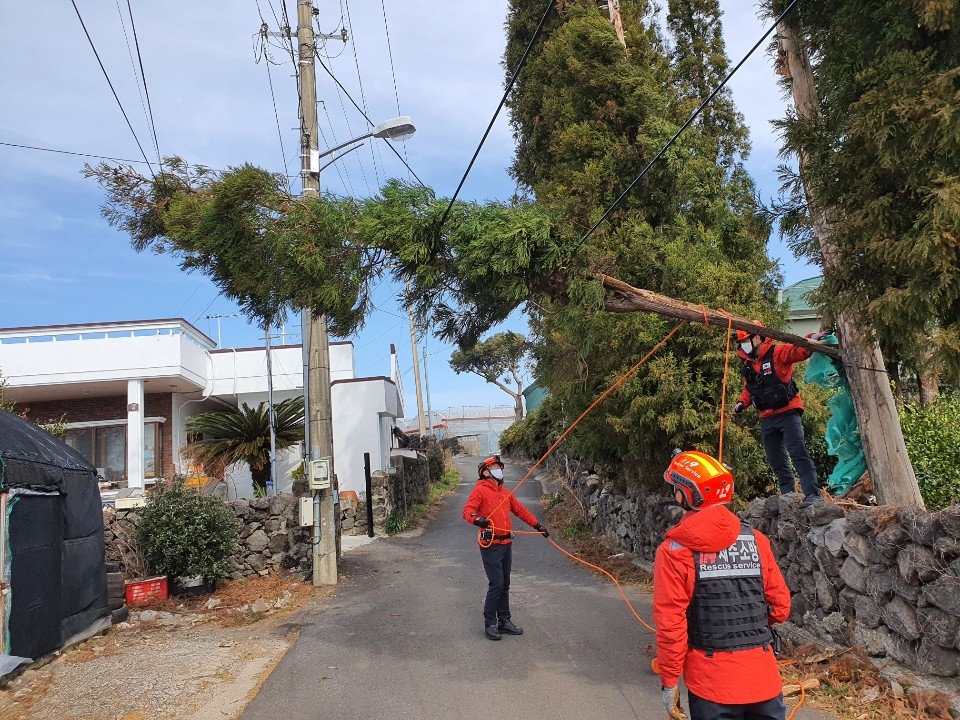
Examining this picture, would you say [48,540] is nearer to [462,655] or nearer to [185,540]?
[185,540]

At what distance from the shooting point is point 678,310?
668 centimetres

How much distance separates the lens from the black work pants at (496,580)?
25.8ft

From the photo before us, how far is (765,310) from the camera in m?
9.43

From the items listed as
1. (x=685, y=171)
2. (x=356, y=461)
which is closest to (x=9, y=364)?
(x=356, y=461)

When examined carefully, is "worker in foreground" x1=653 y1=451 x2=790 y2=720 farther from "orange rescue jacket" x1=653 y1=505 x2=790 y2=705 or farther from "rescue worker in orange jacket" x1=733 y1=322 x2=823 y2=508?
"rescue worker in orange jacket" x1=733 y1=322 x2=823 y2=508

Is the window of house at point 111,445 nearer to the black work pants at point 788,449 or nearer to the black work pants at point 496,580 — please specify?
the black work pants at point 496,580

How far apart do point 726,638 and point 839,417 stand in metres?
4.44

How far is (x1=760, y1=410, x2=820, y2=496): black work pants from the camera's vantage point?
23.1 feet

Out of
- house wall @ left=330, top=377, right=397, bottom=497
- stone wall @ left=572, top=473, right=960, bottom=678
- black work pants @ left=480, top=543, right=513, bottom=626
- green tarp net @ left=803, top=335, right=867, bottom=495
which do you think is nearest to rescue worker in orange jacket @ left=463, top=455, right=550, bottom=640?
black work pants @ left=480, top=543, right=513, bottom=626

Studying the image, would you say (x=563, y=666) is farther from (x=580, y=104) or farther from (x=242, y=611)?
(x=580, y=104)

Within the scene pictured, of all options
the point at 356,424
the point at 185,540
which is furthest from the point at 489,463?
the point at 356,424

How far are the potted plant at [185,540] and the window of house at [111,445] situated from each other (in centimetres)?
1090

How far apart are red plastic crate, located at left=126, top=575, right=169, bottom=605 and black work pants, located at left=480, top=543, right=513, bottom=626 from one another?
5334 mm

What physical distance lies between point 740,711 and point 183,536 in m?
9.32
